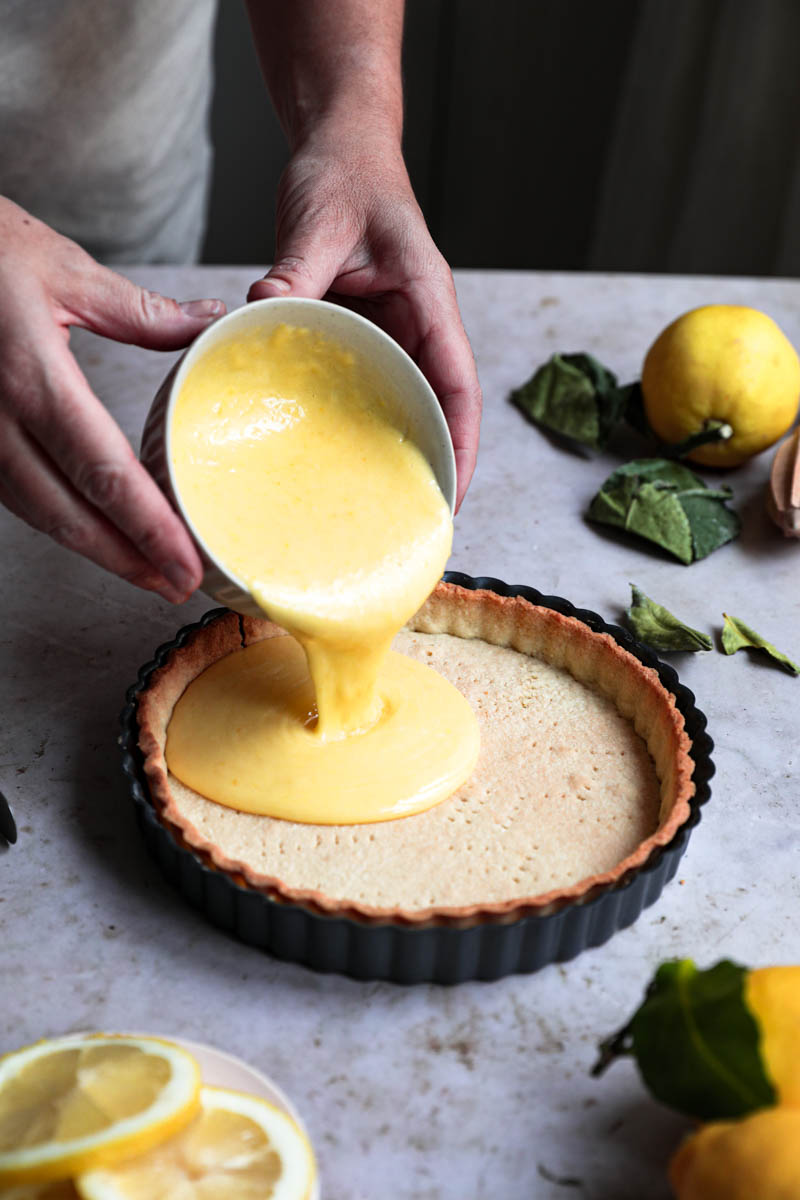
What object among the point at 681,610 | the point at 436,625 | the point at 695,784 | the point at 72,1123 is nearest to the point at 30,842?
the point at 72,1123

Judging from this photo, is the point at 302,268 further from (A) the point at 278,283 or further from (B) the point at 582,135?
(B) the point at 582,135

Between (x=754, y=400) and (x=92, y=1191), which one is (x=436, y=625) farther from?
(x=92, y=1191)

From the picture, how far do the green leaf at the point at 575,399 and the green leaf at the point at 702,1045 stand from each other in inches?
58.0

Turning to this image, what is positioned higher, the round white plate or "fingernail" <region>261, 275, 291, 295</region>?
"fingernail" <region>261, 275, 291, 295</region>

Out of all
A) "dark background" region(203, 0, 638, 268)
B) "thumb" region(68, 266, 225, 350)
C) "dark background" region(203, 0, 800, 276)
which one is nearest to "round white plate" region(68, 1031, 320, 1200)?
Result: "thumb" region(68, 266, 225, 350)

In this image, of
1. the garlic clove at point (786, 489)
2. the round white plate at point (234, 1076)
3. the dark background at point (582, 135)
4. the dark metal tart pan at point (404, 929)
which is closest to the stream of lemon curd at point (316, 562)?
the dark metal tart pan at point (404, 929)

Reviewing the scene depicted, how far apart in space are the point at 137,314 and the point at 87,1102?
0.87 m

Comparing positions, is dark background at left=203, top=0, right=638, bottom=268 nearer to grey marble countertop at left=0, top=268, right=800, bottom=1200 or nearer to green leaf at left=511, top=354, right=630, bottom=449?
green leaf at left=511, top=354, right=630, bottom=449

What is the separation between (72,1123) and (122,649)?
A: 932 millimetres

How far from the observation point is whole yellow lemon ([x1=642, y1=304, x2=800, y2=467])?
2.16 metres

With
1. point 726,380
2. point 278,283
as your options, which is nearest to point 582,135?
point 726,380

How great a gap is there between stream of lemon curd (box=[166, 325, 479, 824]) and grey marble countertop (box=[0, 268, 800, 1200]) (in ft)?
0.63

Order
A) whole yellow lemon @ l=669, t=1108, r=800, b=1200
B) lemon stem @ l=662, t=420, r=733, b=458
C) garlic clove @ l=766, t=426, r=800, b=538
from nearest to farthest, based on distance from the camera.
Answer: whole yellow lemon @ l=669, t=1108, r=800, b=1200 → garlic clove @ l=766, t=426, r=800, b=538 → lemon stem @ l=662, t=420, r=733, b=458

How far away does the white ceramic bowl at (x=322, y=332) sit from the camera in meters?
1.30
